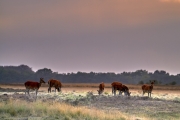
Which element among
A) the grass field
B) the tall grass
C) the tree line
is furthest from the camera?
the tree line

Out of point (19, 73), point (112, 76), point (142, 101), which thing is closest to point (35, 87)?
point (142, 101)

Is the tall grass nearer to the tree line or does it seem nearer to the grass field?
the grass field

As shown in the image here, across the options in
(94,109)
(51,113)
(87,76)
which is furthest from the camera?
(87,76)

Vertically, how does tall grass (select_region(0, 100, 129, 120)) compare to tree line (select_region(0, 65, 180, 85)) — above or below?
below

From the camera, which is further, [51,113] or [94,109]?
[94,109]

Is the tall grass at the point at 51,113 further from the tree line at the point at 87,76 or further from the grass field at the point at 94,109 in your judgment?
the tree line at the point at 87,76

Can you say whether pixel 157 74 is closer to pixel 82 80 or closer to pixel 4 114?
pixel 82 80

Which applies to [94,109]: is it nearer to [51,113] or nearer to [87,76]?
[51,113]

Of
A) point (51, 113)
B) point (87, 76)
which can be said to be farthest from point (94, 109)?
point (87, 76)

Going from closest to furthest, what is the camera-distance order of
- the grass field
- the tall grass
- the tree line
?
the tall grass, the grass field, the tree line

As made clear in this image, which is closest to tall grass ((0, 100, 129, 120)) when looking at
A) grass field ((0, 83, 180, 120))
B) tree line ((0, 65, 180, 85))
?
grass field ((0, 83, 180, 120))

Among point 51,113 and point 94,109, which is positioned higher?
point 94,109

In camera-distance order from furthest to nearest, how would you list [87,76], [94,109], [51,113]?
[87,76] → [94,109] → [51,113]

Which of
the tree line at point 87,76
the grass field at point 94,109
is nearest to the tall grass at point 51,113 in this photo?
the grass field at point 94,109
